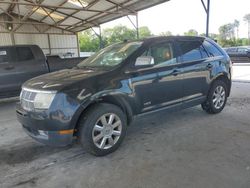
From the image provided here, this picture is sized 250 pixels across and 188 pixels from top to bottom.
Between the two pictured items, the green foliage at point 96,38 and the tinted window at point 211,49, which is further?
the green foliage at point 96,38

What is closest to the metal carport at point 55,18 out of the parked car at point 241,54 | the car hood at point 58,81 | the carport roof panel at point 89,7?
the carport roof panel at point 89,7

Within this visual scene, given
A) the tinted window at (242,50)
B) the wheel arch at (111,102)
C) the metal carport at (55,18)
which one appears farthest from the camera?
the tinted window at (242,50)

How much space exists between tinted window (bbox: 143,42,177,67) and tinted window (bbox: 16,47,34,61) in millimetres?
4532

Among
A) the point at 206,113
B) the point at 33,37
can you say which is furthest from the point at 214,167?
the point at 33,37

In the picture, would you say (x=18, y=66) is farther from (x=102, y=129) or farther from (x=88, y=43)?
(x=88, y=43)

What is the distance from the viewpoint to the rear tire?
4832 millimetres

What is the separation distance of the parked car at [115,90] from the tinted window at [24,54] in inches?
134

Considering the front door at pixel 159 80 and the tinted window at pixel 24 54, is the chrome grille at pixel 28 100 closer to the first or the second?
the front door at pixel 159 80

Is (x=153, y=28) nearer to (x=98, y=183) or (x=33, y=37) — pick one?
(x=33, y=37)

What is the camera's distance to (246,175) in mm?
2717

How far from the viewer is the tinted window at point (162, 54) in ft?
12.7

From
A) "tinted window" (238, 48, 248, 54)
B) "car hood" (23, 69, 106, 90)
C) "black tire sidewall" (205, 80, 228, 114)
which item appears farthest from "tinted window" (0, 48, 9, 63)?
"tinted window" (238, 48, 248, 54)

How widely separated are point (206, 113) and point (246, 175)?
2.52 m

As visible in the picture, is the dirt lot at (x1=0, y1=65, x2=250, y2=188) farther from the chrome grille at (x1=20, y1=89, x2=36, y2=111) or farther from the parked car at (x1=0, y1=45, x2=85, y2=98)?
the parked car at (x1=0, y1=45, x2=85, y2=98)
